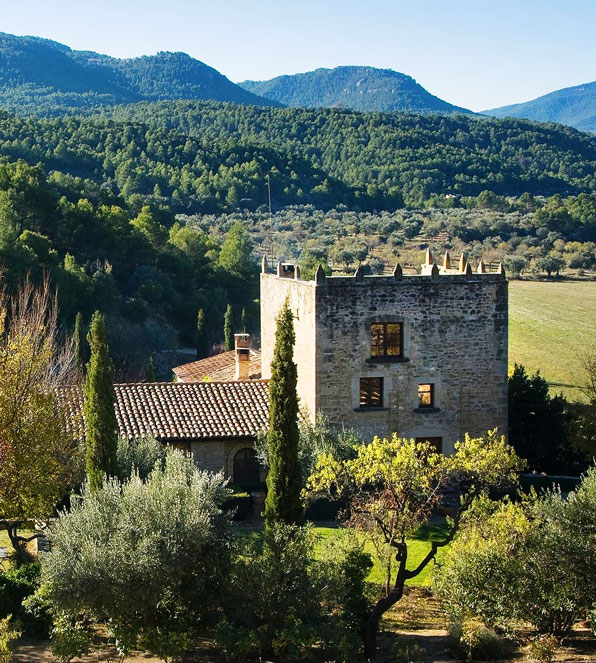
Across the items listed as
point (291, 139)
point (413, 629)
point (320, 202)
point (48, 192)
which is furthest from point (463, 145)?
point (413, 629)

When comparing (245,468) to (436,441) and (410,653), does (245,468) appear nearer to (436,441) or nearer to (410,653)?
(436,441)

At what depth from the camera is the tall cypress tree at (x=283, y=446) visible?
17.1 meters

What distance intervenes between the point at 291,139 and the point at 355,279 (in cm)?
9579

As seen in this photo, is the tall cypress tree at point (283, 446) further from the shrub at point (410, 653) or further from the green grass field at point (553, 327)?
the green grass field at point (553, 327)

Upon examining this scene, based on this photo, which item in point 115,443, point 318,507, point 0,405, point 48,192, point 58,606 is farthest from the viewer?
point 48,192

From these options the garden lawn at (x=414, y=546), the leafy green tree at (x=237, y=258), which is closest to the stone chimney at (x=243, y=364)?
the garden lawn at (x=414, y=546)

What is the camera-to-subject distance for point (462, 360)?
24672mm

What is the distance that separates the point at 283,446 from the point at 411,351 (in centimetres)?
797

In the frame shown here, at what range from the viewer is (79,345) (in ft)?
121

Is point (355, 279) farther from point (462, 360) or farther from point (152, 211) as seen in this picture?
point (152, 211)

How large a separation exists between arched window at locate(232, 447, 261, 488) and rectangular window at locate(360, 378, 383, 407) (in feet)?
10.6

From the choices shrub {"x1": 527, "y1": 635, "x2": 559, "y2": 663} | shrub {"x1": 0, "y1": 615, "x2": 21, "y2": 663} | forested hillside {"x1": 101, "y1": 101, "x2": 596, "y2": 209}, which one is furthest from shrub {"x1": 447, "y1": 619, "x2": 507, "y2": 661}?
forested hillside {"x1": 101, "y1": 101, "x2": 596, "y2": 209}

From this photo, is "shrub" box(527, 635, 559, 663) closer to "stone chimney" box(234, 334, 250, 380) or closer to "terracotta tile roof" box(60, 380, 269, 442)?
"terracotta tile roof" box(60, 380, 269, 442)

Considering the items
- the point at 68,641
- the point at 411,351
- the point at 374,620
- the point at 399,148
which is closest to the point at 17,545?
the point at 68,641
